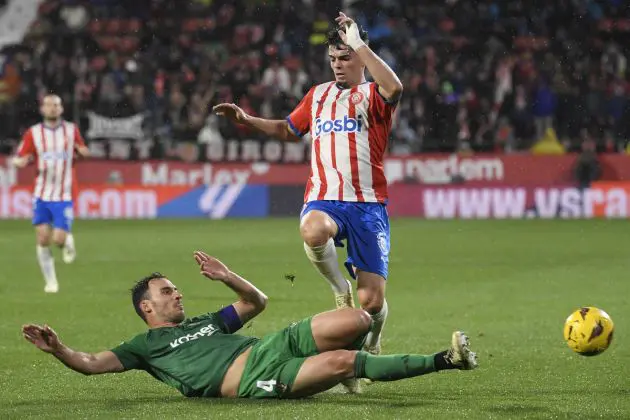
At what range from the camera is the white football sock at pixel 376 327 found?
27.2 feet

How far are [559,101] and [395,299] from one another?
580 inches

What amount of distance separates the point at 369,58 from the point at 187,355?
225 centimetres

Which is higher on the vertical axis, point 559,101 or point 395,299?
point 559,101

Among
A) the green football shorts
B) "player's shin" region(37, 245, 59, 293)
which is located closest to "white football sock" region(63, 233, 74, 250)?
"player's shin" region(37, 245, 59, 293)

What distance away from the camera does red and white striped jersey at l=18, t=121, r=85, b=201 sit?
51.2 feet

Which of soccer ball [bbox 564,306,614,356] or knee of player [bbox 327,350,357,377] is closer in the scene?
knee of player [bbox 327,350,357,377]

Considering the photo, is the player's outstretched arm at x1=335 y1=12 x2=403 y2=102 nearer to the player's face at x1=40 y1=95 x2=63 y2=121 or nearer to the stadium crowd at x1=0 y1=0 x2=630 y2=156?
the player's face at x1=40 y1=95 x2=63 y2=121

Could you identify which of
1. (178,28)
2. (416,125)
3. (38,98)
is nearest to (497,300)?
(416,125)

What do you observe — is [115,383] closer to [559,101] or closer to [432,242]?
[432,242]

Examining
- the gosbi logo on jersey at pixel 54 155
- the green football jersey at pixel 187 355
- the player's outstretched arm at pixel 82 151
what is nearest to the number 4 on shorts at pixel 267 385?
the green football jersey at pixel 187 355

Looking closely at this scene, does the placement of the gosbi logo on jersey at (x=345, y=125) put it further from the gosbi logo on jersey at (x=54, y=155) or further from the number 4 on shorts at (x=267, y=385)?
the gosbi logo on jersey at (x=54, y=155)

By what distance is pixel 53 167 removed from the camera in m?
15.6

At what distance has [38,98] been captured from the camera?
27.9 meters

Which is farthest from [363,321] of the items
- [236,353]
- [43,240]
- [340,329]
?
[43,240]
